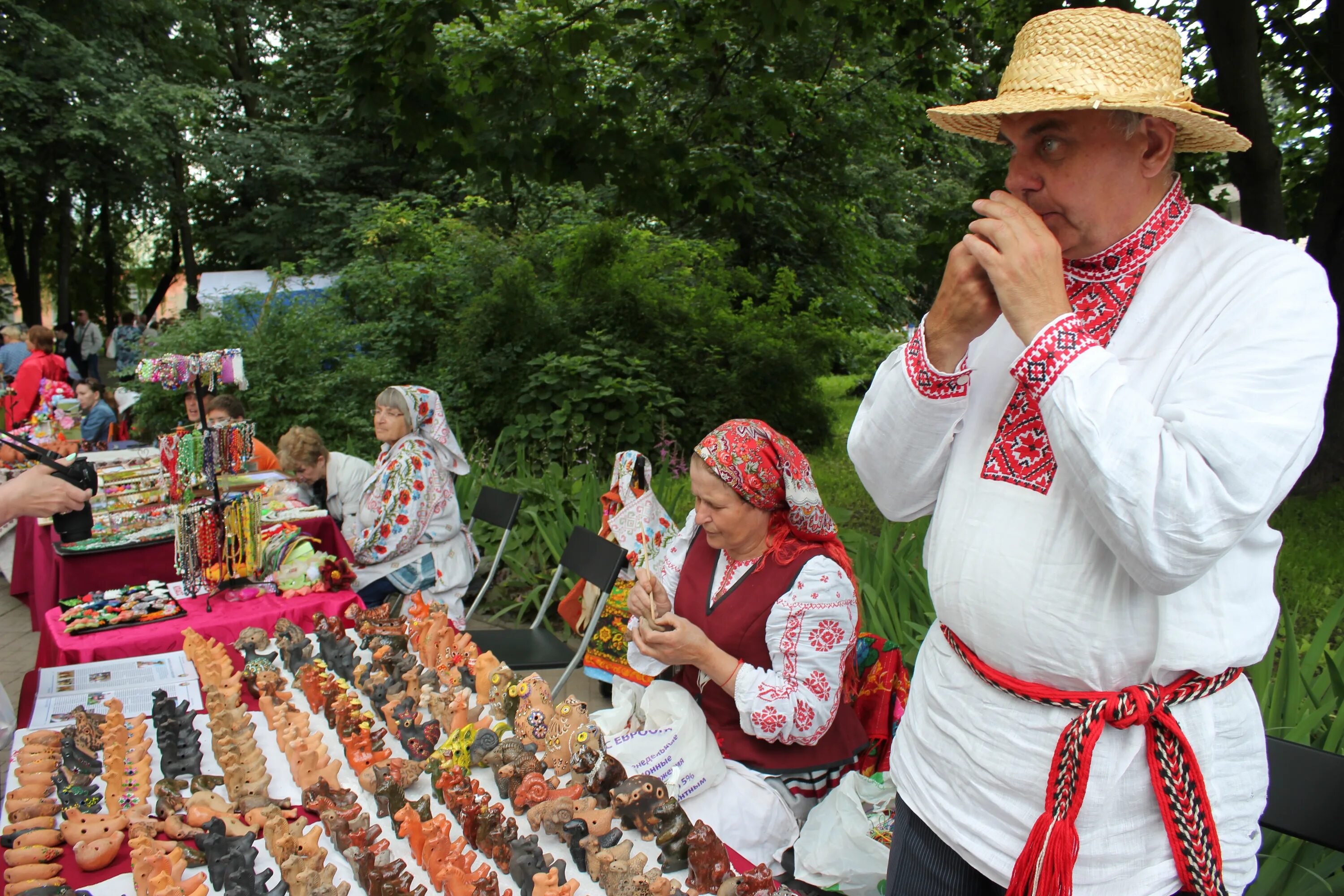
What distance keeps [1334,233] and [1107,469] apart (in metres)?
5.34

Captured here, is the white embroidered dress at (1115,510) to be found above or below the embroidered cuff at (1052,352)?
below

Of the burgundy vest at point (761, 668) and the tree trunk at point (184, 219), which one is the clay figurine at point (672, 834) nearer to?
the burgundy vest at point (761, 668)

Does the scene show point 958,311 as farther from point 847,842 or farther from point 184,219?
point 184,219

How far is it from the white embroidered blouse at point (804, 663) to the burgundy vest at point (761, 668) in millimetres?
34

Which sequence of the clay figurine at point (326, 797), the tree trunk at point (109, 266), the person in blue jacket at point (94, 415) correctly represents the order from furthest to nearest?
the tree trunk at point (109, 266), the person in blue jacket at point (94, 415), the clay figurine at point (326, 797)

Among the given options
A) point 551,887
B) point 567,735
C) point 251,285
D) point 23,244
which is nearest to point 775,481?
point 567,735

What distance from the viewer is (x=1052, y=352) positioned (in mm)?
1018

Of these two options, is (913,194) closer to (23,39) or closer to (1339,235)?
(1339,235)

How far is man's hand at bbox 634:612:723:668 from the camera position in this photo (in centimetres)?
223

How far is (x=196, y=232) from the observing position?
60.1 feet

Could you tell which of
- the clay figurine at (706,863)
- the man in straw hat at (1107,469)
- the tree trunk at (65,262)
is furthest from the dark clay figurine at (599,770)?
the tree trunk at (65,262)

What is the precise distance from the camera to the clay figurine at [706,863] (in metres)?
1.64

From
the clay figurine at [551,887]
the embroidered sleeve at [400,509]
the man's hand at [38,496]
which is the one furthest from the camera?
the embroidered sleeve at [400,509]

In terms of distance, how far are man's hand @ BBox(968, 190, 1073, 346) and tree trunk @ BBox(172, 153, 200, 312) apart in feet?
51.7
